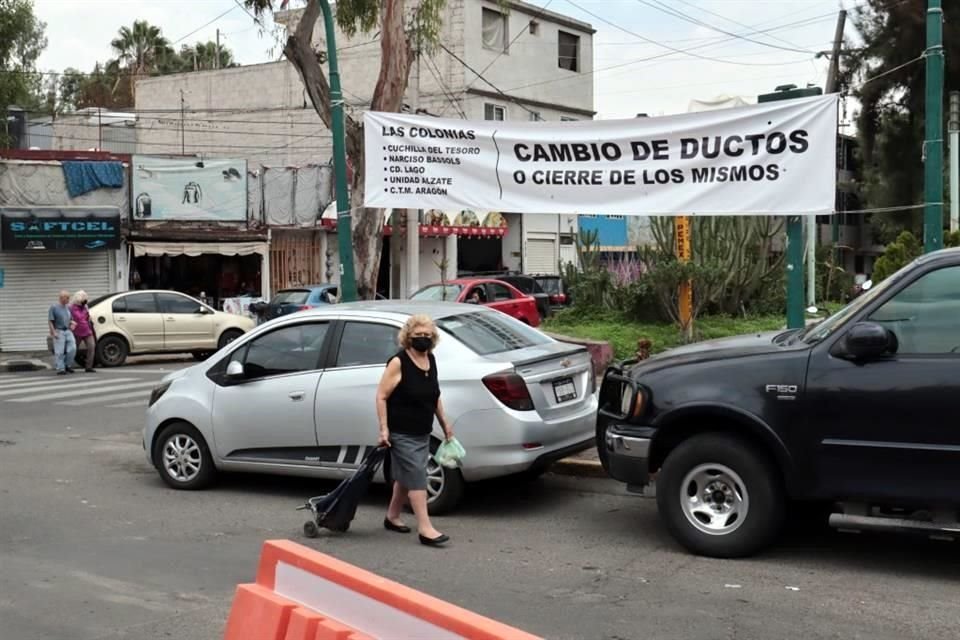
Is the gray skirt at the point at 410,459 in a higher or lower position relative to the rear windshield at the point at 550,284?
lower

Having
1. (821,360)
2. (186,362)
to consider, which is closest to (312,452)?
(821,360)

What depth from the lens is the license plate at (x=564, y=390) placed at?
811 centimetres

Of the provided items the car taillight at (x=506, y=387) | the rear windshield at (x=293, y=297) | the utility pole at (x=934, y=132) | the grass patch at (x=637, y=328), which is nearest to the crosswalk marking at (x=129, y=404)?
the grass patch at (x=637, y=328)

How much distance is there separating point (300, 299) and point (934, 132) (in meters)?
17.5

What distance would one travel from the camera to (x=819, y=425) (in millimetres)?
6266

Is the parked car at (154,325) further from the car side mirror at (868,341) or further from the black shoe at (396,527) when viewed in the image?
the car side mirror at (868,341)

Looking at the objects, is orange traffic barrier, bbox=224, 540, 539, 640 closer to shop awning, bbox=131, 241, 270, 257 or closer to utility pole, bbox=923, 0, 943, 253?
utility pole, bbox=923, 0, 943, 253

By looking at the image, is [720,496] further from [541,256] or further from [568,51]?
[568,51]

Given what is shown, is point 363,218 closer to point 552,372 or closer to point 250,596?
point 552,372

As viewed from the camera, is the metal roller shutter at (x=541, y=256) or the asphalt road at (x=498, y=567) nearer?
the asphalt road at (x=498, y=567)

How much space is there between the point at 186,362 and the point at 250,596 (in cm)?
2029

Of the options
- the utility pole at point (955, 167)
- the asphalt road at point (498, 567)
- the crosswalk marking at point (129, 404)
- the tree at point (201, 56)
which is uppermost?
the tree at point (201, 56)

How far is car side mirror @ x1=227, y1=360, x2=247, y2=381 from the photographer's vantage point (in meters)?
8.62

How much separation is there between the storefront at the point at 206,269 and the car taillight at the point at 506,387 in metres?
22.4
